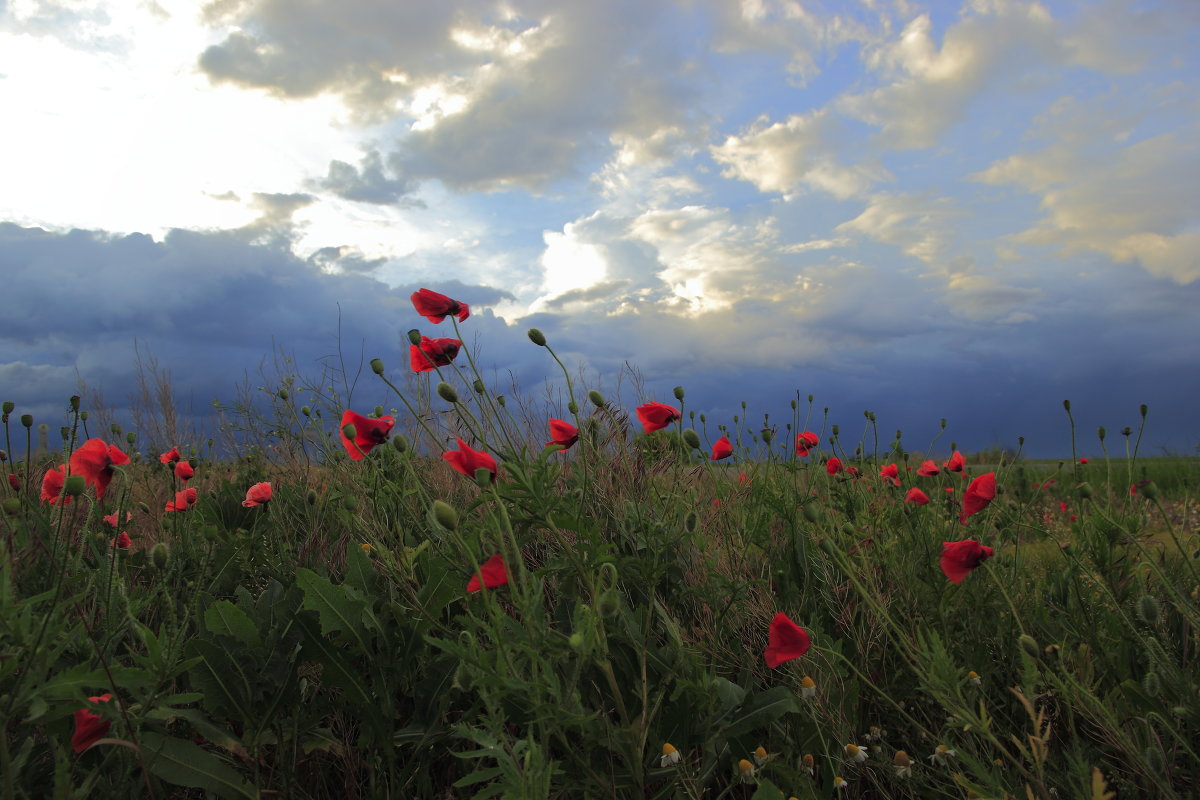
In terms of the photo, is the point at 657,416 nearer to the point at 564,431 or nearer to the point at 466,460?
the point at 564,431

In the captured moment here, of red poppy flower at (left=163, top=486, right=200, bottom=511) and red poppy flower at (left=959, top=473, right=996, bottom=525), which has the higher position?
red poppy flower at (left=959, top=473, right=996, bottom=525)

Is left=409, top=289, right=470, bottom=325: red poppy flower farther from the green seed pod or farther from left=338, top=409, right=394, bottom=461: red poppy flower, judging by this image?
the green seed pod

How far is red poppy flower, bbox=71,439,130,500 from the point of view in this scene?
5.45 feet

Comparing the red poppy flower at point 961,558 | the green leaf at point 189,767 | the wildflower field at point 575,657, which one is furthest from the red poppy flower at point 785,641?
the green leaf at point 189,767

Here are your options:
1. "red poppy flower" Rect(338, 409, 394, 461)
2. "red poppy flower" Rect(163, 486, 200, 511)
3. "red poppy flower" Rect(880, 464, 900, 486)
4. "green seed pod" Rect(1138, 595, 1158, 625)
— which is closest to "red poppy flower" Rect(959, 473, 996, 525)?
"green seed pod" Rect(1138, 595, 1158, 625)

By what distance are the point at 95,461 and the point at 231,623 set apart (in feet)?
1.84

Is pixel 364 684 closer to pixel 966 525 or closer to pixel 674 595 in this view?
pixel 674 595

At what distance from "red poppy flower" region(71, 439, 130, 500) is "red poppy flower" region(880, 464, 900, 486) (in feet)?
9.78

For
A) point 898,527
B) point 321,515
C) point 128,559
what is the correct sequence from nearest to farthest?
point 128,559
point 898,527
point 321,515

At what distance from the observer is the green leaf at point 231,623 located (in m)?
1.52

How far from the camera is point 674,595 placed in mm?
1898

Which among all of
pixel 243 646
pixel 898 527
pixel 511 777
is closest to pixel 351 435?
pixel 243 646

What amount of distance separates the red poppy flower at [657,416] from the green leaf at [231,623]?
116 centimetres

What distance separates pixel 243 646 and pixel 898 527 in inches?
79.3
